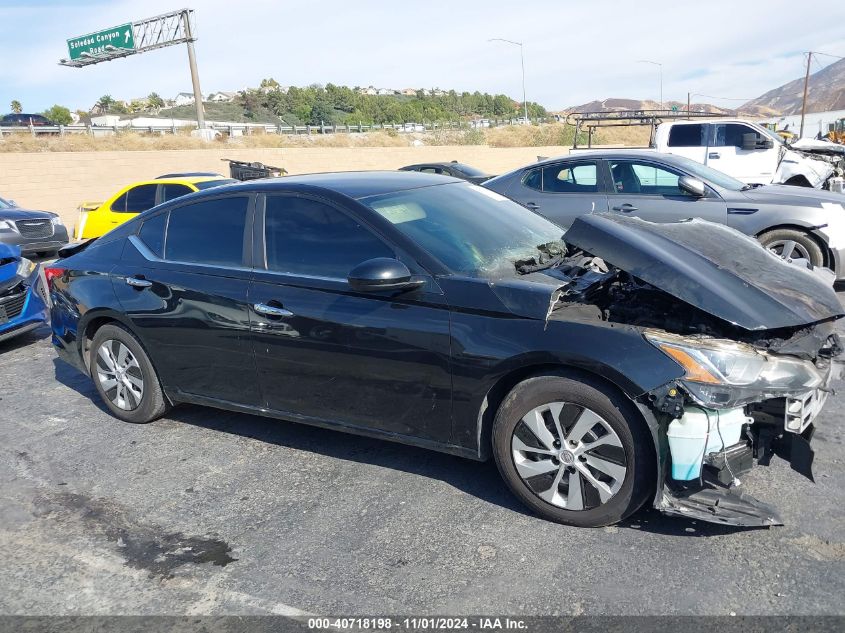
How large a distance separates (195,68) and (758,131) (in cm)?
3020

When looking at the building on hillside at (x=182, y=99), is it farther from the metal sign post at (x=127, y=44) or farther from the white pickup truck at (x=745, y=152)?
the white pickup truck at (x=745, y=152)

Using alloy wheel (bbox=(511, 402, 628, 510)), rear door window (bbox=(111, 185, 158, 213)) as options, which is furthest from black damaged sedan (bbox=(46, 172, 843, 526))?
rear door window (bbox=(111, 185, 158, 213))

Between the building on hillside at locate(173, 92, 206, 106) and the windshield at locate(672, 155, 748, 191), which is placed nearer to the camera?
the windshield at locate(672, 155, 748, 191)

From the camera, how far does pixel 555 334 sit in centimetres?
320

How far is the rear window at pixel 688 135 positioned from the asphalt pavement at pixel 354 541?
1003 centimetres

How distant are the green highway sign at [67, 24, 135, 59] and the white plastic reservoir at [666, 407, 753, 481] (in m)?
41.6

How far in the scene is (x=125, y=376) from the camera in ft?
16.2

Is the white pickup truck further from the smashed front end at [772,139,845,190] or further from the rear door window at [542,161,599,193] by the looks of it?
the rear door window at [542,161,599,193]

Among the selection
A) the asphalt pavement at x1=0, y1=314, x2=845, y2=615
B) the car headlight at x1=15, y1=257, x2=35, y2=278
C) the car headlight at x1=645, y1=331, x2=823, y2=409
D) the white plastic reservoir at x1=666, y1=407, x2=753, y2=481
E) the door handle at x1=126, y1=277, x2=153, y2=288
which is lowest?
the asphalt pavement at x1=0, y1=314, x2=845, y2=615

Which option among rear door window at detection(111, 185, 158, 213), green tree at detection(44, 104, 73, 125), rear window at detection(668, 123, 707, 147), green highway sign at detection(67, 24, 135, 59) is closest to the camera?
rear door window at detection(111, 185, 158, 213)

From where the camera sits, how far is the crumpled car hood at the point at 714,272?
10.3 ft

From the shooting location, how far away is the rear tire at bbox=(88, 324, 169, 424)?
15.8ft

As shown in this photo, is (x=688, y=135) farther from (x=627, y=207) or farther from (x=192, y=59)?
(x=192, y=59)

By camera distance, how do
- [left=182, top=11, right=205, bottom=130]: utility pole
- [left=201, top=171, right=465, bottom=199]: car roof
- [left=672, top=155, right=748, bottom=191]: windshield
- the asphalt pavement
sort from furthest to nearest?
1. [left=182, top=11, right=205, bottom=130]: utility pole
2. [left=672, top=155, right=748, bottom=191]: windshield
3. [left=201, top=171, right=465, bottom=199]: car roof
4. the asphalt pavement
